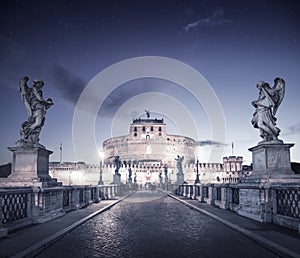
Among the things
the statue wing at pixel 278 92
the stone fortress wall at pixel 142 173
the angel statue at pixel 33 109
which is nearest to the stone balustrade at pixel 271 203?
the statue wing at pixel 278 92

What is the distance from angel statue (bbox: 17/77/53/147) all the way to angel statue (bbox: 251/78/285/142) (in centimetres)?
759

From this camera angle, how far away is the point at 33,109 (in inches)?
421

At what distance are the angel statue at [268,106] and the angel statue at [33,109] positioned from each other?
7.59 metres

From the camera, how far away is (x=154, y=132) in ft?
331

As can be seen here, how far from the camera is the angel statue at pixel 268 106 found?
410 inches

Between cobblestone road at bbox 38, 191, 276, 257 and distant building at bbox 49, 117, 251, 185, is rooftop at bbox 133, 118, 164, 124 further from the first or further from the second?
cobblestone road at bbox 38, 191, 276, 257

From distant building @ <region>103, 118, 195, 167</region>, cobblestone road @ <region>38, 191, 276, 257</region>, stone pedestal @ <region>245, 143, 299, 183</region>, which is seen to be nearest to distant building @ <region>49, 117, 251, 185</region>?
distant building @ <region>103, 118, 195, 167</region>

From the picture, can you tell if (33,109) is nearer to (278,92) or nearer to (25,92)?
(25,92)

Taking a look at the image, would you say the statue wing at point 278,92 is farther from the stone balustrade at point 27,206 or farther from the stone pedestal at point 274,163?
the stone balustrade at point 27,206

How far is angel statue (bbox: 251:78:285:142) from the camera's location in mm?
10414

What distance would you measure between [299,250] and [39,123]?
8.66m

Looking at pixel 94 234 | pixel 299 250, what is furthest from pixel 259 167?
pixel 94 234

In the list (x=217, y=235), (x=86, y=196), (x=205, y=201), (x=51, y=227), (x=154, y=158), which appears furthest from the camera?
(x=154, y=158)

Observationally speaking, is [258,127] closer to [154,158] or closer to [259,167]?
[259,167]
